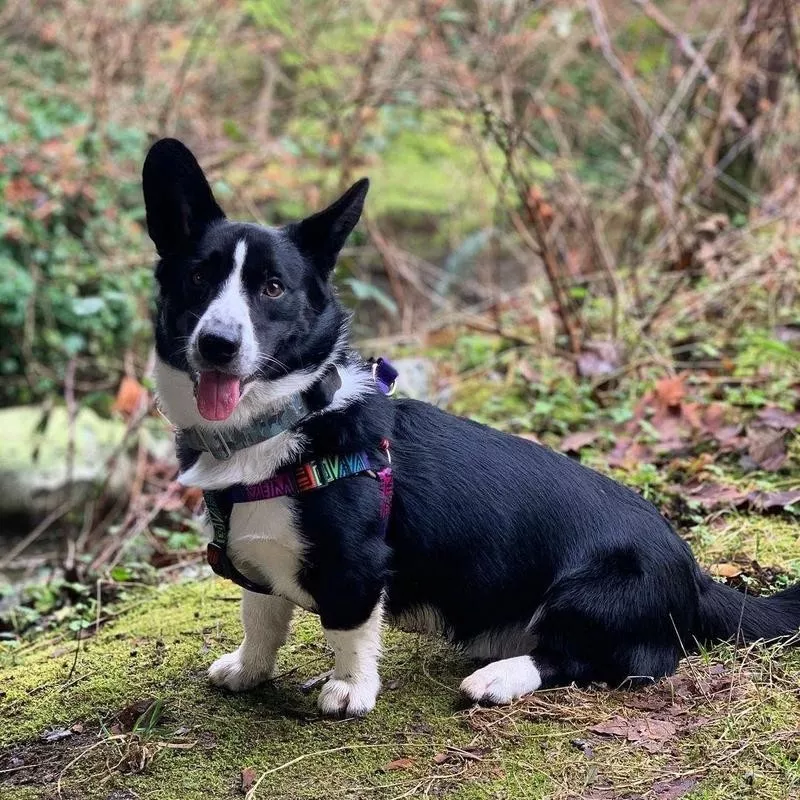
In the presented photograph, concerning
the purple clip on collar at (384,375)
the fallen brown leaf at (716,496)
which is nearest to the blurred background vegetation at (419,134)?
the fallen brown leaf at (716,496)

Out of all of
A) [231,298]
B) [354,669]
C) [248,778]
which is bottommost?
[248,778]

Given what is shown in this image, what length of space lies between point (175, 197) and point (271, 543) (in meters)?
0.94

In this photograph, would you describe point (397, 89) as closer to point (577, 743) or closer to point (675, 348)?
point (675, 348)

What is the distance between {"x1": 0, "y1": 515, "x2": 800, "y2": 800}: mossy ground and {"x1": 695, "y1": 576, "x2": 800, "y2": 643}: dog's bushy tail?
7 centimetres

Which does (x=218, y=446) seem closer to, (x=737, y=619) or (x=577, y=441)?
(x=737, y=619)

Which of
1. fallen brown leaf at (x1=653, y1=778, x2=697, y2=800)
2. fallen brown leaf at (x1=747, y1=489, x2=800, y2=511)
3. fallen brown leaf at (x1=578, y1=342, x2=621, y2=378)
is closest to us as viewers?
fallen brown leaf at (x1=653, y1=778, x2=697, y2=800)

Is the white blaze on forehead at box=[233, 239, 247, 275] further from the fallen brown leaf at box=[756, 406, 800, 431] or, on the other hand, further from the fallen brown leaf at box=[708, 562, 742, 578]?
the fallen brown leaf at box=[756, 406, 800, 431]

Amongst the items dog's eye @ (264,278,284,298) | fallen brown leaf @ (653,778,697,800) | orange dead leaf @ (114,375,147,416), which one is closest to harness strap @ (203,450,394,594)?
dog's eye @ (264,278,284,298)

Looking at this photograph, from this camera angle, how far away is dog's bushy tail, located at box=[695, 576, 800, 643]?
2750mm

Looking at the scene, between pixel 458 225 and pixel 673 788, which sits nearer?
pixel 673 788

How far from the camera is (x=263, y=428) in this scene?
2.51m

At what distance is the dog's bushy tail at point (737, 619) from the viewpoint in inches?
108

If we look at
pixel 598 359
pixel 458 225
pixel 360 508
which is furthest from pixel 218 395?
pixel 458 225

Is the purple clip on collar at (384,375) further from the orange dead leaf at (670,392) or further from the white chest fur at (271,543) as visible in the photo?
the orange dead leaf at (670,392)
